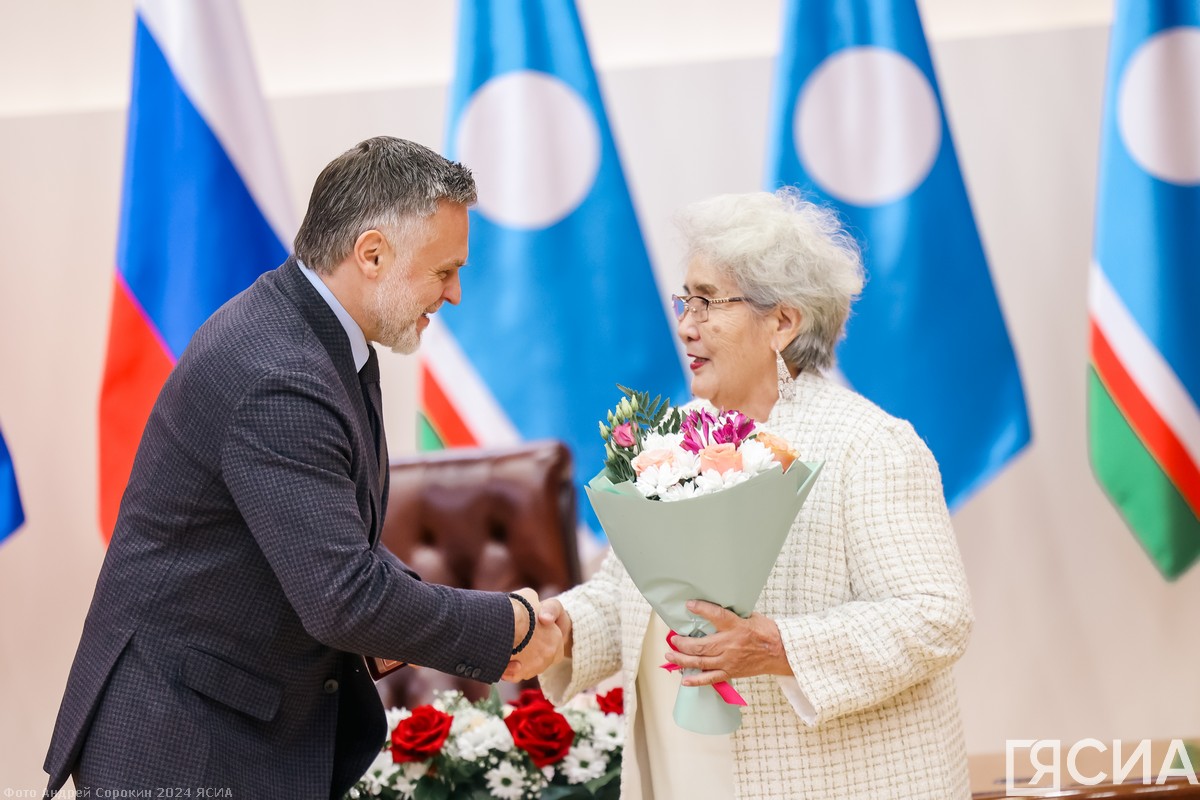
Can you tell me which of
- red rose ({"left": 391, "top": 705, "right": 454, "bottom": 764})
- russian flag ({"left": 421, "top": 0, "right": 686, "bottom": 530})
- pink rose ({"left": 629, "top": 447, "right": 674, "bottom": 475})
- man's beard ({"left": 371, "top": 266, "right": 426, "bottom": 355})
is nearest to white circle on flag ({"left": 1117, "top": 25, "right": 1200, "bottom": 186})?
russian flag ({"left": 421, "top": 0, "right": 686, "bottom": 530})

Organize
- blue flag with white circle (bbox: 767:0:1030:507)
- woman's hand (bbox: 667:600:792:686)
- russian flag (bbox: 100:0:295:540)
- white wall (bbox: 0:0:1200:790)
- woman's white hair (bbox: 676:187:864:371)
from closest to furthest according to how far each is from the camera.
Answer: woman's hand (bbox: 667:600:792:686) < woman's white hair (bbox: 676:187:864:371) < russian flag (bbox: 100:0:295:540) < blue flag with white circle (bbox: 767:0:1030:507) < white wall (bbox: 0:0:1200:790)

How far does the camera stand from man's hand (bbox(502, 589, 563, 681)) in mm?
1939

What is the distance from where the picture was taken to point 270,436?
1.71 meters

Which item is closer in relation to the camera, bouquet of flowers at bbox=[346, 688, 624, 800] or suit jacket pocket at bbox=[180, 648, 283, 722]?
suit jacket pocket at bbox=[180, 648, 283, 722]

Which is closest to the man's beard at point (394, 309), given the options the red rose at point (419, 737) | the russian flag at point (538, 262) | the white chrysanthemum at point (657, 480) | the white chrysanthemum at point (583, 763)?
the white chrysanthemum at point (657, 480)

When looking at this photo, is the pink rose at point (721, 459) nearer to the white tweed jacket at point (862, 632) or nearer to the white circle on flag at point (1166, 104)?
the white tweed jacket at point (862, 632)

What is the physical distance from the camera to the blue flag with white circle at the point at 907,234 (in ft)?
11.2

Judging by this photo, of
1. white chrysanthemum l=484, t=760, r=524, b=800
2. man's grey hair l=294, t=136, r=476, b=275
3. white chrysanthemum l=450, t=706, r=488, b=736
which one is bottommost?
white chrysanthemum l=484, t=760, r=524, b=800

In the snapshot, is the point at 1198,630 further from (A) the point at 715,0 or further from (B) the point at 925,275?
(A) the point at 715,0

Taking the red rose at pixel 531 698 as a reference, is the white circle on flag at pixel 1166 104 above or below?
above

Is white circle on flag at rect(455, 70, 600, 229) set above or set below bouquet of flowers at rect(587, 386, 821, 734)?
above

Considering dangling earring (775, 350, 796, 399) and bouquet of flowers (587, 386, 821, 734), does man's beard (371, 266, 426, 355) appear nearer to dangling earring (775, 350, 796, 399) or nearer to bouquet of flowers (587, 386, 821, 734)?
bouquet of flowers (587, 386, 821, 734)

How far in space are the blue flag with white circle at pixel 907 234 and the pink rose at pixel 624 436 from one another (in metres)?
1.69

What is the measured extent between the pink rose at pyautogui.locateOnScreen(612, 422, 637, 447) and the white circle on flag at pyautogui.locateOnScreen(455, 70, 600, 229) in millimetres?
1682
